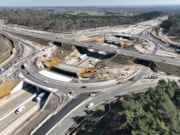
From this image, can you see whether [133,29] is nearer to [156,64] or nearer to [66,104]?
[156,64]

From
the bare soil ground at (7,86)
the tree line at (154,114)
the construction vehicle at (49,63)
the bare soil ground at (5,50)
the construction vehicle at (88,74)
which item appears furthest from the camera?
the bare soil ground at (5,50)

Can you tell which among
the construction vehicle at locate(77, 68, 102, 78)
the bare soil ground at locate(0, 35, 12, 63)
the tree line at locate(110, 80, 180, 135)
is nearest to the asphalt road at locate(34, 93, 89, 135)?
the construction vehicle at locate(77, 68, 102, 78)

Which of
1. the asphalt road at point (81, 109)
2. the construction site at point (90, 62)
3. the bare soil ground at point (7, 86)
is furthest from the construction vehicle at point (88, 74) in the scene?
the bare soil ground at point (7, 86)

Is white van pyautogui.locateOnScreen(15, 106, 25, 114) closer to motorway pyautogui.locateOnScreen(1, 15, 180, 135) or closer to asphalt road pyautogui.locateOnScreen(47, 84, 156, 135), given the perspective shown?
motorway pyautogui.locateOnScreen(1, 15, 180, 135)

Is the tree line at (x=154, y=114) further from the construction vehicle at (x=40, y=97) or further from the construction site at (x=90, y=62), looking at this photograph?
the construction vehicle at (x=40, y=97)

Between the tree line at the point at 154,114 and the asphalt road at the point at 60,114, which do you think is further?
the asphalt road at the point at 60,114

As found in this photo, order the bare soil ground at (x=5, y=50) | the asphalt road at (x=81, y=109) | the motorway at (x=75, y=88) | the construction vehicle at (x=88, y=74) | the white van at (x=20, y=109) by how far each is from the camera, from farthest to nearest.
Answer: the bare soil ground at (x=5, y=50), the construction vehicle at (x=88, y=74), the white van at (x=20, y=109), the motorway at (x=75, y=88), the asphalt road at (x=81, y=109)

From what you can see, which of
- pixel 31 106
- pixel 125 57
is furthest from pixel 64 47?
pixel 31 106

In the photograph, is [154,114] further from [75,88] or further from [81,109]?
[75,88]

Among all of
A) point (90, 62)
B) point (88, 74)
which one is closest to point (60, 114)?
point (88, 74)
